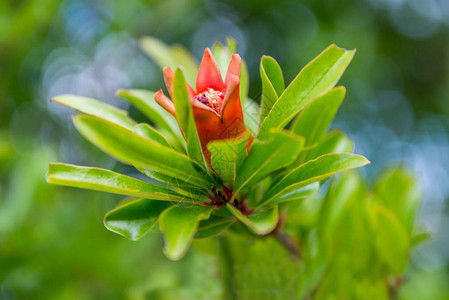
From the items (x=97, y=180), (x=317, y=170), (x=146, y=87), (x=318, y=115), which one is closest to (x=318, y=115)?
(x=318, y=115)

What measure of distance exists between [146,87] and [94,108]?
→ 1.85 m

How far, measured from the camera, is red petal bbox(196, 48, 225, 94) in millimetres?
550

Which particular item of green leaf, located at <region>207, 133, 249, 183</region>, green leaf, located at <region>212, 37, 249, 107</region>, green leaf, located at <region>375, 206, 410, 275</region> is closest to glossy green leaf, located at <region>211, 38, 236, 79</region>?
green leaf, located at <region>212, 37, 249, 107</region>

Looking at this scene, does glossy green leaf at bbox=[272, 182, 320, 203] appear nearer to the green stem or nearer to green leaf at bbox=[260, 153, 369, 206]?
green leaf at bbox=[260, 153, 369, 206]

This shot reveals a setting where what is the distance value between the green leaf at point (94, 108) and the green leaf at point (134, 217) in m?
A: 0.14

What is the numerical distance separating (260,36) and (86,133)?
107 inches

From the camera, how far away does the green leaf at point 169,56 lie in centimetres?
77

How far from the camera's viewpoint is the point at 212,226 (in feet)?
1.79

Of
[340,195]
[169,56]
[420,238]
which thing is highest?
[169,56]

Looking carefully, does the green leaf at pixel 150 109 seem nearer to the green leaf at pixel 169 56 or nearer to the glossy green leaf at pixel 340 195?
the green leaf at pixel 169 56

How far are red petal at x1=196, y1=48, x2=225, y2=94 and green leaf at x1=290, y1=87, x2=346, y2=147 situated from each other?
13cm

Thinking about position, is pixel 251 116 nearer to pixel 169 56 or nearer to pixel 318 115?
pixel 318 115

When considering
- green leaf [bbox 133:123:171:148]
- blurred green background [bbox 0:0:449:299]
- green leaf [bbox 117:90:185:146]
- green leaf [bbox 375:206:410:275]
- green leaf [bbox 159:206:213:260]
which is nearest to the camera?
green leaf [bbox 159:206:213:260]

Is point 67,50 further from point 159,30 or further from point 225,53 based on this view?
point 225,53
